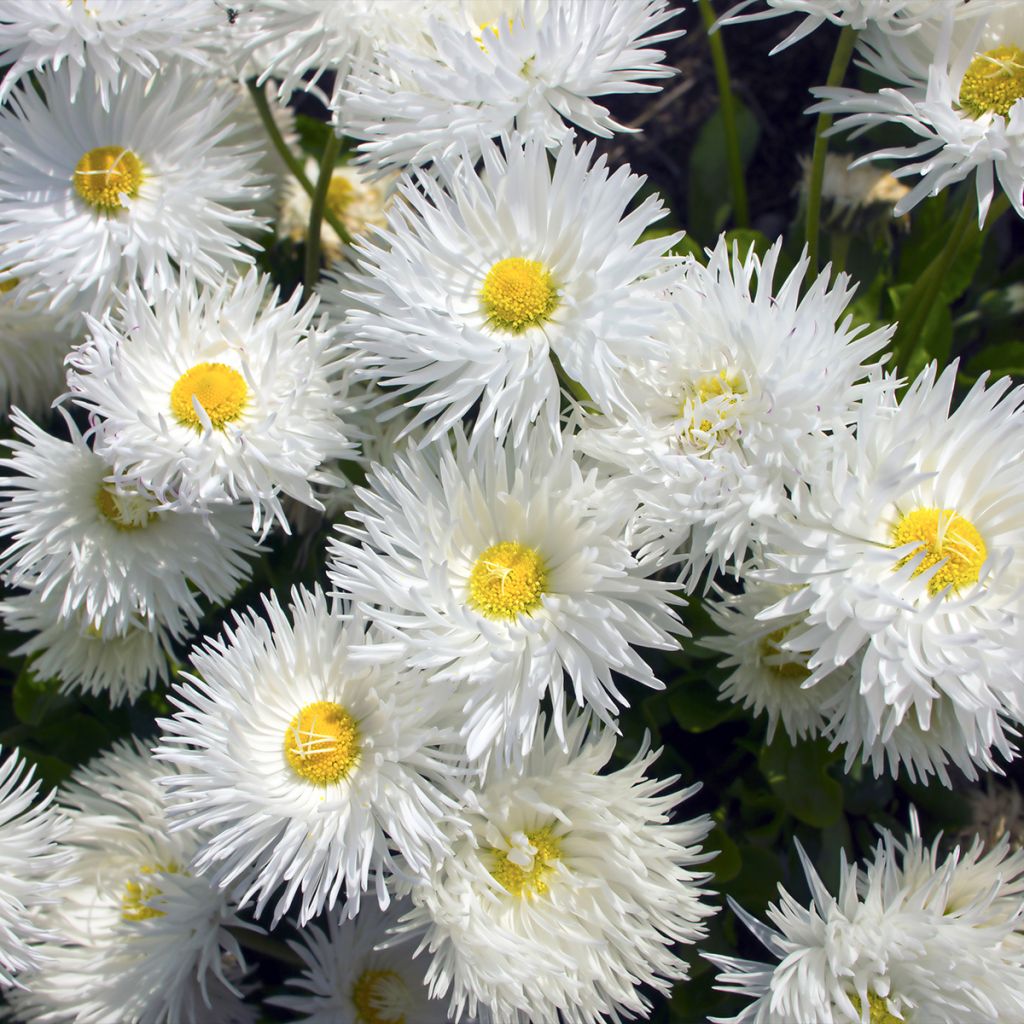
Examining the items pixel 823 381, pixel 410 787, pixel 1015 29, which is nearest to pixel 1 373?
pixel 410 787

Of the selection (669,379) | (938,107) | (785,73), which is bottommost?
(669,379)

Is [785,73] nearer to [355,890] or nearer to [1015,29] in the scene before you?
[1015,29]

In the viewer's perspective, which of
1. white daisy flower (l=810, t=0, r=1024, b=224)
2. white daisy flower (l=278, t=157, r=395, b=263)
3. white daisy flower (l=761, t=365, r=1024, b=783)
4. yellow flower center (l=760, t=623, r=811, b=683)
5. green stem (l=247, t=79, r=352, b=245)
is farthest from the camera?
white daisy flower (l=278, t=157, r=395, b=263)

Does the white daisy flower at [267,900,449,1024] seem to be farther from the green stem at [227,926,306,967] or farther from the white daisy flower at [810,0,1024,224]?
the white daisy flower at [810,0,1024,224]

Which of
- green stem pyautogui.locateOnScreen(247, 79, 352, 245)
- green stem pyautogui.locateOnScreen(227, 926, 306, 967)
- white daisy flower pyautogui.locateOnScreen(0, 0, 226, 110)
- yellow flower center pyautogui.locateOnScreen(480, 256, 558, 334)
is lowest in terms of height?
green stem pyautogui.locateOnScreen(227, 926, 306, 967)

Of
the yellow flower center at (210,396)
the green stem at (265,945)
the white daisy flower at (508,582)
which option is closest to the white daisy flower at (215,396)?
the yellow flower center at (210,396)

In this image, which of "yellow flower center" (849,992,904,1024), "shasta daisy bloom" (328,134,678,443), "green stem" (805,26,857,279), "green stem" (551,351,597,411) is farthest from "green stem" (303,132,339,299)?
"yellow flower center" (849,992,904,1024)

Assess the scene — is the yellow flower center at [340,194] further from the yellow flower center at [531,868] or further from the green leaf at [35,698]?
the yellow flower center at [531,868]
